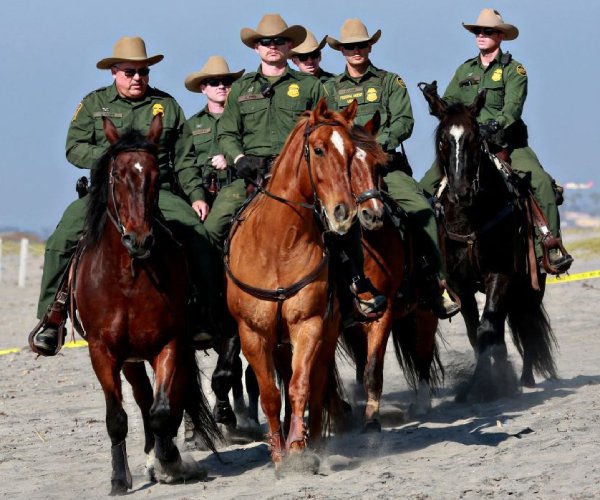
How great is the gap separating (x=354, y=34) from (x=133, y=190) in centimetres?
446

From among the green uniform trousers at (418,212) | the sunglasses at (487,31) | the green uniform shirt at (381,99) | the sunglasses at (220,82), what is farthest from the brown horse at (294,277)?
the sunglasses at (220,82)

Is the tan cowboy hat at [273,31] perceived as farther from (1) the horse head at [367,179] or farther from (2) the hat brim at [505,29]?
(2) the hat brim at [505,29]

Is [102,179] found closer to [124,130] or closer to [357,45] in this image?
[124,130]

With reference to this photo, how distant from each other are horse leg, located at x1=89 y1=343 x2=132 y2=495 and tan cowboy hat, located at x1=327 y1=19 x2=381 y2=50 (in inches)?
179

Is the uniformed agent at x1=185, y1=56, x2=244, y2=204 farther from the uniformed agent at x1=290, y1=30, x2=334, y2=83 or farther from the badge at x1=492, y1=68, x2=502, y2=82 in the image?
the badge at x1=492, y1=68, x2=502, y2=82

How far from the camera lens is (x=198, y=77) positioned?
601 inches

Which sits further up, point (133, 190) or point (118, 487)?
point (133, 190)

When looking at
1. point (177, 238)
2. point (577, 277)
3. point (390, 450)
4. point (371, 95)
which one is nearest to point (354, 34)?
point (371, 95)

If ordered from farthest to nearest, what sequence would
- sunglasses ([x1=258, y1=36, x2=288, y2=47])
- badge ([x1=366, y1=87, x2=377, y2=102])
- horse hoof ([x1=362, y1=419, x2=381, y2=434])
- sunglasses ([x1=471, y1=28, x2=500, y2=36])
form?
sunglasses ([x1=471, y1=28, x2=500, y2=36]) < badge ([x1=366, y1=87, x2=377, y2=102]) < sunglasses ([x1=258, y1=36, x2=288, y2=47]) < horse hoof ([x1=362, y1=419, x2=381, y2=434])

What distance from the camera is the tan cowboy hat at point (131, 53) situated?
10867mm

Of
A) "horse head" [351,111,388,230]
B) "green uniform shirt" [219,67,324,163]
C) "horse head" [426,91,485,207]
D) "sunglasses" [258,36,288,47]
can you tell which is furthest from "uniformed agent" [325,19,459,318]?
"horse head" [351,111,388,230]

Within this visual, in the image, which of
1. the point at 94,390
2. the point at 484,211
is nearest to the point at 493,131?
the point at 484,211

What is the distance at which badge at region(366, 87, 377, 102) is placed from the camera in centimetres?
1266

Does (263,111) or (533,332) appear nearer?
(263,111)
